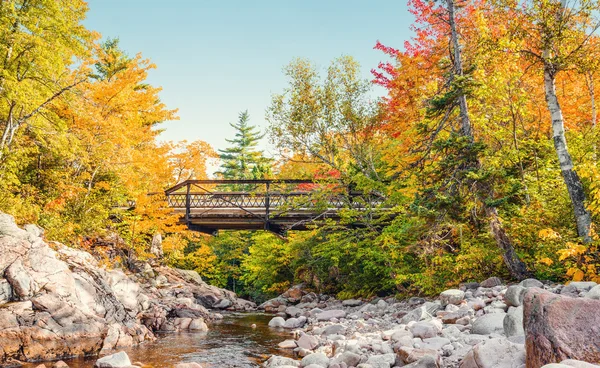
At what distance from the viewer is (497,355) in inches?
159

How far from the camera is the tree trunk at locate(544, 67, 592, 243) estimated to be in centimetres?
764

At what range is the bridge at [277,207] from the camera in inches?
597

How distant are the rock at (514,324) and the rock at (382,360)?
1.42m

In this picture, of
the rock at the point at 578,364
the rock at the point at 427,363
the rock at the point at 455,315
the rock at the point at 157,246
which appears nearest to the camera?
the rock at the point at 578,364

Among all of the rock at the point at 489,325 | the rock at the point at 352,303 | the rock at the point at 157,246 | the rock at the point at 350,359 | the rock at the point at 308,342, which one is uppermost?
the rock at the point at 157,246

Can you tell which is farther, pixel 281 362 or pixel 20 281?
pixel 20 281

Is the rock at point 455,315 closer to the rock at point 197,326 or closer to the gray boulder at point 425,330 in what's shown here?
the gray boulder at point 425,330

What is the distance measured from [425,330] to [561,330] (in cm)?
287

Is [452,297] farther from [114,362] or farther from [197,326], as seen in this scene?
[197,326]

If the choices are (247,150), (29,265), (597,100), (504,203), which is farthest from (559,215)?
(247,150)

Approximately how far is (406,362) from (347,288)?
11.6 meters

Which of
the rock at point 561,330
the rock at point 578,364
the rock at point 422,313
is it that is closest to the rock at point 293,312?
the rock at point 422,313

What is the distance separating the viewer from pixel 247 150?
45781 mm

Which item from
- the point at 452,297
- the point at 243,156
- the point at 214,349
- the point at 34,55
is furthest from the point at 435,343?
the point at 243,156
